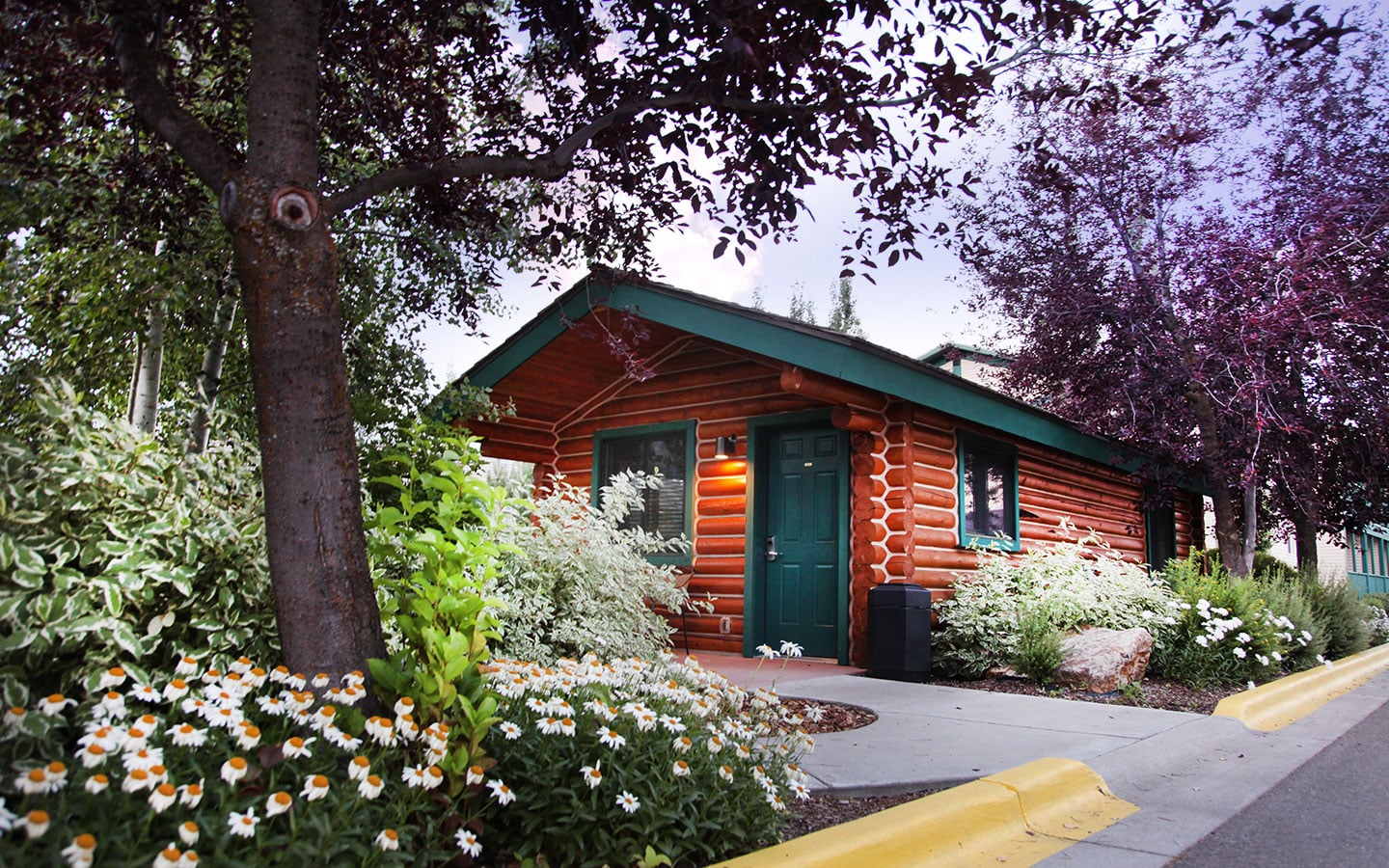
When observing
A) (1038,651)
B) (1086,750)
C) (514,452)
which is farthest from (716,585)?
(1086,750)

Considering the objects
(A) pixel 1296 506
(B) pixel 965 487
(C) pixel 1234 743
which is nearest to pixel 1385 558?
(A) pixel 1296 506

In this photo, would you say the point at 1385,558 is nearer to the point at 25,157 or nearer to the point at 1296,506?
the point at 1296,506

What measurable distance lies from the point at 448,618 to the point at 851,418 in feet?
17.9

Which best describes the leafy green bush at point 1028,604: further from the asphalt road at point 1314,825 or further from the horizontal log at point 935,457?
the asphalt road at point 1314,825

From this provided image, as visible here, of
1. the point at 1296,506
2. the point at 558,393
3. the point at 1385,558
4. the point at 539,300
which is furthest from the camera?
the point at 1385,558

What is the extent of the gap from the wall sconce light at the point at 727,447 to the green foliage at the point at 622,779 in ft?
20.0

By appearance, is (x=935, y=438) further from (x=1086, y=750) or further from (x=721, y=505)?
(x=1086, y=750)

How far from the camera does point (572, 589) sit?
5.72 meters

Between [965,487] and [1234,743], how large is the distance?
3988mm

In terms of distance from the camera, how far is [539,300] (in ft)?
29.7

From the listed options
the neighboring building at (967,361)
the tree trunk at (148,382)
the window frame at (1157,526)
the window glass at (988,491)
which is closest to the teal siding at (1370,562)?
the neighboring building at (967,361)

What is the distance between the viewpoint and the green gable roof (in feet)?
23.6

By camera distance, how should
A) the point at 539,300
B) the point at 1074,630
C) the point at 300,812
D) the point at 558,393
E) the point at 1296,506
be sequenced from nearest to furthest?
1. the point at 300,812
2. the point at 1074,630
3. the point at 539,300
4. the point at 558,393
5. the point at 1296,506

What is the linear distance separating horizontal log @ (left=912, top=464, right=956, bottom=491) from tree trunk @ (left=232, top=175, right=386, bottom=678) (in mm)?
6104
